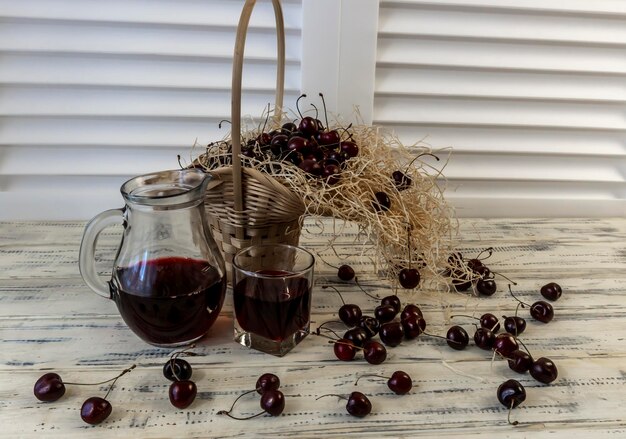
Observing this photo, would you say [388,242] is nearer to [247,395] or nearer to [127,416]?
[247,395]

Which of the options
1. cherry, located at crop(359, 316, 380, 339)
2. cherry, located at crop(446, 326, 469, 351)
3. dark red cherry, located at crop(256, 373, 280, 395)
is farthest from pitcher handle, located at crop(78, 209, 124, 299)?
cherry, located at crop(446, 326, 469, 351)

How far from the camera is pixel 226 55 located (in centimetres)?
119

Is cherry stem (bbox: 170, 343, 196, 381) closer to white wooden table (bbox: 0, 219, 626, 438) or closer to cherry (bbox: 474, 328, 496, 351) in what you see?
white wooden table (bbox: 0, 219, 626, 438)

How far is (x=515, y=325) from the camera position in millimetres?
867

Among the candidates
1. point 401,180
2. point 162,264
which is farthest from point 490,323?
point 162,264

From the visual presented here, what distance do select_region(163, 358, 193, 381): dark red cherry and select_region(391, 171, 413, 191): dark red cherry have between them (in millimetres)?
426

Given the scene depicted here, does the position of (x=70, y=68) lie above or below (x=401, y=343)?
above

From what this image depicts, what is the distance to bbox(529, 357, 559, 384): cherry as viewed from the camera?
75cm

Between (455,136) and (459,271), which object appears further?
(455,136)

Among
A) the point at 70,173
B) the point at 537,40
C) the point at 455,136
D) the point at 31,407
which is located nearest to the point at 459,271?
the point at 455,136

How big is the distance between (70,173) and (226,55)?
417 millimetres

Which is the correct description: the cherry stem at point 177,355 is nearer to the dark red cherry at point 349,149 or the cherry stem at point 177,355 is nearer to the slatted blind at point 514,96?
the dark red cherry at point 349,149

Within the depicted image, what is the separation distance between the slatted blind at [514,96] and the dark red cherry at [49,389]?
82 cm

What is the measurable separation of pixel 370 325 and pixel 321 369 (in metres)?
0.11
